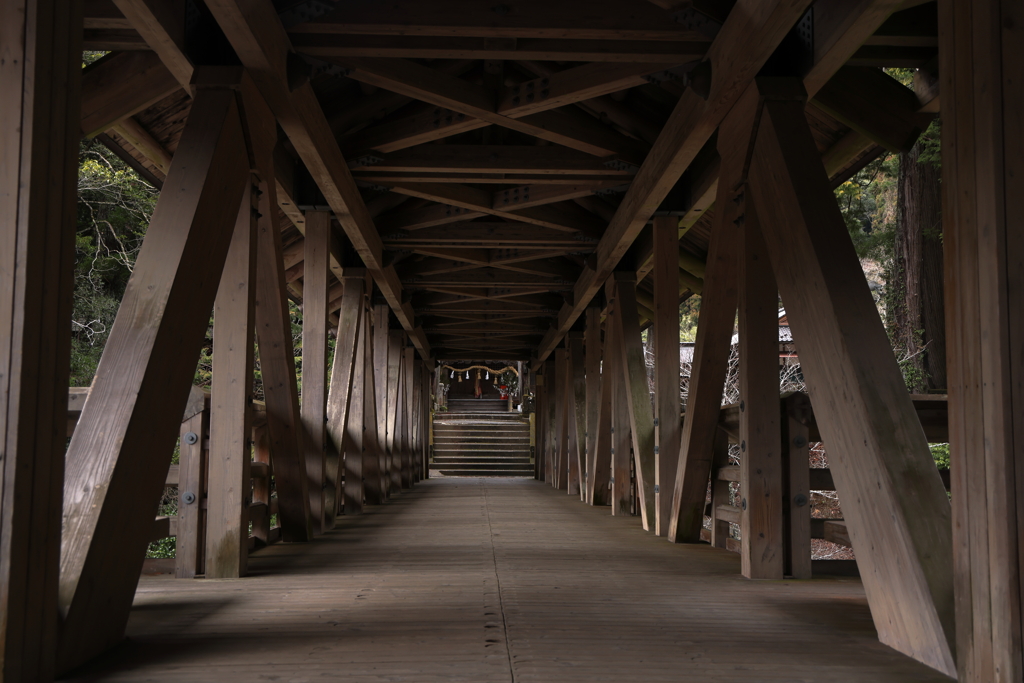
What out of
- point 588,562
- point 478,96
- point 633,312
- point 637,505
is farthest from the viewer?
point 637,505

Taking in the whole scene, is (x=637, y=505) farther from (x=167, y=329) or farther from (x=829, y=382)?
(x=167, y=329)

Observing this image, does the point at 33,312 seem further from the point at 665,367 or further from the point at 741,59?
the point at 665,367

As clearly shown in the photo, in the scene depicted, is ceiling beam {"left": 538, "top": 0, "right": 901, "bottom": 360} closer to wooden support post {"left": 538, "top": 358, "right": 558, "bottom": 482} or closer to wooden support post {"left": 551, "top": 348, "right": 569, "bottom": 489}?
wooden support post {"left": 551, "top": 348, "right": 569, "bottom": 489}

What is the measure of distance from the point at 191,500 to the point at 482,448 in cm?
1843

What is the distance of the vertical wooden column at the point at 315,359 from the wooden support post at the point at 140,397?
104 inches

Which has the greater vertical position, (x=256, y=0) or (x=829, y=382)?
(x=256, y=0)

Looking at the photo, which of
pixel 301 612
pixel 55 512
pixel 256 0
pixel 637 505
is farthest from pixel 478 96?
pixel 637 505

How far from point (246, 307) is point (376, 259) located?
3772 millimetres

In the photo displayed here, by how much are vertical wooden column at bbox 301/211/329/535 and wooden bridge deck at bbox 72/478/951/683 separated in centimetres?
89

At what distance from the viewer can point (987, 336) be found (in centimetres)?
209

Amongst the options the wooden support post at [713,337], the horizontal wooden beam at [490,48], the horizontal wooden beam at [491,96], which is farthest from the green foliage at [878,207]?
the horizontal wooden beam at [490,48]

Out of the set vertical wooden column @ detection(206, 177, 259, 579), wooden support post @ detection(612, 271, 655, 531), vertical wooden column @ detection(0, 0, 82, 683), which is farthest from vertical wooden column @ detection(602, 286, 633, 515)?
vertical wooden column @ detection(0, 0, 82, 683)

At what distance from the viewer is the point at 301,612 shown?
318 cm

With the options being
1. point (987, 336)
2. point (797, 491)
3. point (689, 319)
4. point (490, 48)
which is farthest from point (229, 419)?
point (689, 319)
